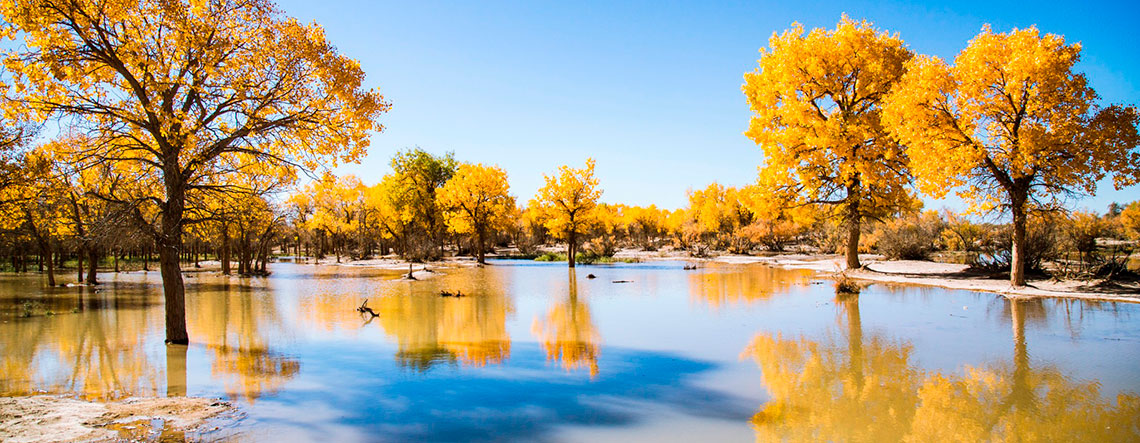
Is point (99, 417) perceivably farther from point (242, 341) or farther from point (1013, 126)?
point (1013, 126)

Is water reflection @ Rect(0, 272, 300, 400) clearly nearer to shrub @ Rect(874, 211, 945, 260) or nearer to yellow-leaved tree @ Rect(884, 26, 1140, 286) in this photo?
yellow-leaved tree @ Rect(884, 26, 1140, 286)

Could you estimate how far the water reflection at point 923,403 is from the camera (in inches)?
212

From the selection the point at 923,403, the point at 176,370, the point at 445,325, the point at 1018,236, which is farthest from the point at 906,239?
the point at 176,370

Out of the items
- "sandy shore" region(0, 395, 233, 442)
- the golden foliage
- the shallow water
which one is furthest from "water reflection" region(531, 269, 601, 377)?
the golden foliage

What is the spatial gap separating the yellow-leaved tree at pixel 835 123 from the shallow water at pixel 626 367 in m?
6.07

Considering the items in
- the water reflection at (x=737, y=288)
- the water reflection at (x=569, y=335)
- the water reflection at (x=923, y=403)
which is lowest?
the water reflection at (x=923, y=403)

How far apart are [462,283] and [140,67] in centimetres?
1581

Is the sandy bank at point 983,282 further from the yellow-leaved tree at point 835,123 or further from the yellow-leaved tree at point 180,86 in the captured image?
the yellow-leaved tree at point 180,86

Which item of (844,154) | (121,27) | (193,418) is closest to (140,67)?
(121,27)

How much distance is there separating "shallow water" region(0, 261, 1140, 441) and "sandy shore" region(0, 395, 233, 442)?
461 mm

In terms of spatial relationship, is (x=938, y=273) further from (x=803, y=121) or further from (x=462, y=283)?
(x=462, y=283)

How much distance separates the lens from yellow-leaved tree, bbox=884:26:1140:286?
13586 mm

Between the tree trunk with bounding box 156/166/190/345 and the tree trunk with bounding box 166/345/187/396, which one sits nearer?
the tree trunk with bounding box 166/345/187/396

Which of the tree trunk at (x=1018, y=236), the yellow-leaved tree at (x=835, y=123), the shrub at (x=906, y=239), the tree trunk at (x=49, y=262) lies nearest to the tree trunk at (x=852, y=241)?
the yellow-leaved tree at (x=835, y=123)
